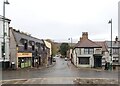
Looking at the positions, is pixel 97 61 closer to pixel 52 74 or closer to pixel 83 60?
pixel 83 60

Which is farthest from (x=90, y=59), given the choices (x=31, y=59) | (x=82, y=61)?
(x=31, y=59)

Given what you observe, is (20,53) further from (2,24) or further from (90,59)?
(90,59)

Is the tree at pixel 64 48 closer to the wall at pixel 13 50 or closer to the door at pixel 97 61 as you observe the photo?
the door at pixel 97 61

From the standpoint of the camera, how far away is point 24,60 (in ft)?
197

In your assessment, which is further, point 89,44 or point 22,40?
point 89,44

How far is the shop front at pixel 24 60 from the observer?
187ft

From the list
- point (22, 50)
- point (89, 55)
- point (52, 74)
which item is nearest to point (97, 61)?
point (89, 55)

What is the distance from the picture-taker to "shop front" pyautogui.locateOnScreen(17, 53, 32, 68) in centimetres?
5712

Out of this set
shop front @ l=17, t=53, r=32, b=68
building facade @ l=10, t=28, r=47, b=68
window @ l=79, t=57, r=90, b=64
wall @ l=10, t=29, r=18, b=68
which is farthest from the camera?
window @ l=79, t=57, r=90, b=64

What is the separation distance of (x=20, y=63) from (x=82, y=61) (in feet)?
61.2

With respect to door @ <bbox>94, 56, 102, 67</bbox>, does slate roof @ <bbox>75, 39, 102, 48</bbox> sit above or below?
above

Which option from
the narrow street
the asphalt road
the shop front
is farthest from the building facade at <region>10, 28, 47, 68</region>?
the narrow street

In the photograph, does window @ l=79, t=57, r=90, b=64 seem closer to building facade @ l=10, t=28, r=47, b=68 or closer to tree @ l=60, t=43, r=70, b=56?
building facade @ l=10, t=28, r=47, b=68

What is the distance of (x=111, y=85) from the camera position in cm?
2723
